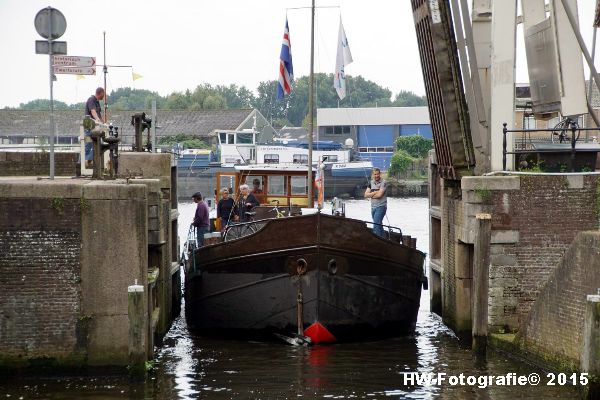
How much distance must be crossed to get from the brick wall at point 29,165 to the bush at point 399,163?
5657 centimetres

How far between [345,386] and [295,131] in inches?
3129

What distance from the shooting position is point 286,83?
25.6 meters

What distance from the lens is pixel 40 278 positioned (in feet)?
48.3

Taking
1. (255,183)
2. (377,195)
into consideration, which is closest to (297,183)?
(255,183)

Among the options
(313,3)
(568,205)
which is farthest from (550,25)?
(313,3)

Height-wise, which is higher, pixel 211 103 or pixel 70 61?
pixel 211 103

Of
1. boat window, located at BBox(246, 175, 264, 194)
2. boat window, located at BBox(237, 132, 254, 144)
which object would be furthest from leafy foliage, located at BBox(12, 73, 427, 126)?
boat window, located at BBox(246, 175, 264, 194)

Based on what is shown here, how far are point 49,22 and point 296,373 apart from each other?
5825 mm

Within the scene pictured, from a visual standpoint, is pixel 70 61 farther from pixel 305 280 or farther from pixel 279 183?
pixel 279 183

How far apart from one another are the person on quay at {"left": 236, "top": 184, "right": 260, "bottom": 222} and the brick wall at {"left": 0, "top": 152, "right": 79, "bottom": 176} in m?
3.24

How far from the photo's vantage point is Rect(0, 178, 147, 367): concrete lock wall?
1470cm

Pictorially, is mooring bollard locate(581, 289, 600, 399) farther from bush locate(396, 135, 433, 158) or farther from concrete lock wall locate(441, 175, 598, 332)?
bush locate(396, 135, 433, 158)

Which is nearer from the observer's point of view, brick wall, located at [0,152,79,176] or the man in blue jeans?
the man in blue jeans

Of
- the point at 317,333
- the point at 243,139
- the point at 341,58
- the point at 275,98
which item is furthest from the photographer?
the point at 275,98
